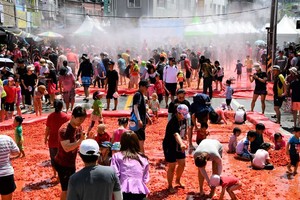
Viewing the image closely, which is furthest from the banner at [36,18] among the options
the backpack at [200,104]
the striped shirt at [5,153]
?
the striped shirt at [5,153]

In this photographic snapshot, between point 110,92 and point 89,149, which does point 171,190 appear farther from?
point 110,92

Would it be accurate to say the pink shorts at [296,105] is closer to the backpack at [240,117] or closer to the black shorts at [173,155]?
the backpack at [240,117]

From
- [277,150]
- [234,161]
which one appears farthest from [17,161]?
[277,150]

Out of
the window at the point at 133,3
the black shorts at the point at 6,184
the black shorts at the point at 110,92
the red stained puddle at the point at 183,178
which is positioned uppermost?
the window at the point at 133,3

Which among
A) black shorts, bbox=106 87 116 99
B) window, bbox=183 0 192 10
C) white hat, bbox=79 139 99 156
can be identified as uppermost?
window, bbox=183 0 192 10

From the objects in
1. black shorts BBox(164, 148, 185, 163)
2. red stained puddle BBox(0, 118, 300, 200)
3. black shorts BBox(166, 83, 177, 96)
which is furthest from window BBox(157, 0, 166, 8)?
black shorts BBox(164, 148, 185, 163)

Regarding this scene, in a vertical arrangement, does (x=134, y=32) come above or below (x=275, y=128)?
above

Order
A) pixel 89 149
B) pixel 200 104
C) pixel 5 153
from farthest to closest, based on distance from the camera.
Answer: pixel 200 104 < pixel 5 153 < pixel 89 149

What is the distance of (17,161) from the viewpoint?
9352mm

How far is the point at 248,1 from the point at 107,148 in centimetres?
7325

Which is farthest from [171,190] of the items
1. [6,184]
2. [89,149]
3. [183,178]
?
[89,149]

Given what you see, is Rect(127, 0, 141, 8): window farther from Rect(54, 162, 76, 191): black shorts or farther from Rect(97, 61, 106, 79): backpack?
Rect(54, 162, 76, 191): black shorts

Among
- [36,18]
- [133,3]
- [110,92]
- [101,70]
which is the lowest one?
[110,92]

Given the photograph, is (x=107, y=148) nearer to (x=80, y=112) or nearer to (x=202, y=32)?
(x=80, y=112)
